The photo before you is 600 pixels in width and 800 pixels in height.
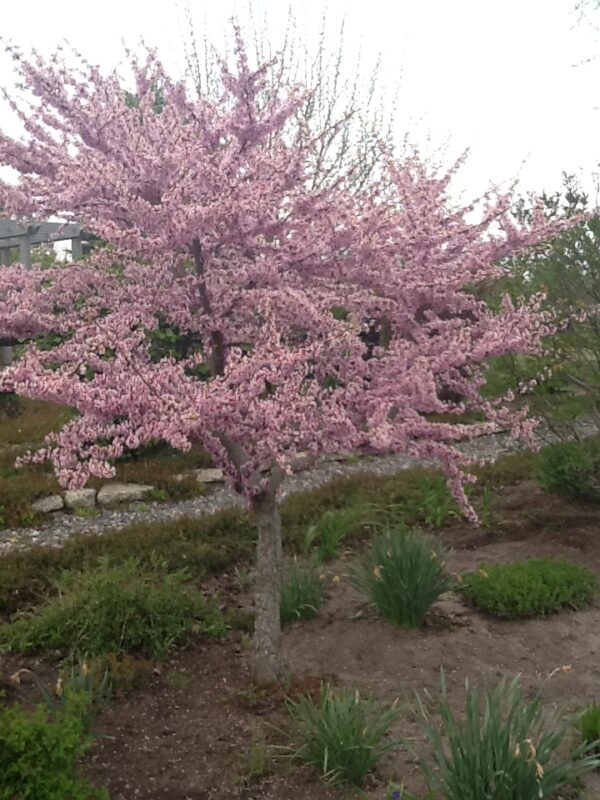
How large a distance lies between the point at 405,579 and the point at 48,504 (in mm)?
3856

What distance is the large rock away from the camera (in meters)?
7.50

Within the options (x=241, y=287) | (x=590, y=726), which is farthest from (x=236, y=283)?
(x=590, y=726)

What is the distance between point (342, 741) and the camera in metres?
3.23

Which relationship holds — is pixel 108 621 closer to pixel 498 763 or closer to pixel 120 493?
pixel 498 763

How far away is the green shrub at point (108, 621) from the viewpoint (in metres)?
4.43

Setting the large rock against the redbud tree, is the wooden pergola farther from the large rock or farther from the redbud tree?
the redbud tree

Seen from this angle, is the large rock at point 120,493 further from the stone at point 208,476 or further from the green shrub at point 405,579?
the green shrub at point 405,579

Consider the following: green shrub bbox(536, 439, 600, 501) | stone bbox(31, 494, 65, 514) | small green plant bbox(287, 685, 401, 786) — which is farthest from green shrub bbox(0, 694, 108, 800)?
green shrub bbox(536, 439, 600, 501)

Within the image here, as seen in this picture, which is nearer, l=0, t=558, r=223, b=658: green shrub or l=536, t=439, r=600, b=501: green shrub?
l=0, t=558, r=223, b=658: green shrub

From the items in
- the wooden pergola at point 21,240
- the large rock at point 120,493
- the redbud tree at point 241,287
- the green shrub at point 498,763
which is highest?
the wooden pergola at point 21,240

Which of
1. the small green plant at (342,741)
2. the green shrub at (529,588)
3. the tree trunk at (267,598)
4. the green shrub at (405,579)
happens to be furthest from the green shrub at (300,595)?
the small green plant at (342,741)

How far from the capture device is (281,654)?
14.7ft

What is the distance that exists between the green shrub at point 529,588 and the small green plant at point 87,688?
2350 mm

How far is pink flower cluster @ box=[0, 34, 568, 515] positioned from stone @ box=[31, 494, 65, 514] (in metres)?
2.95
